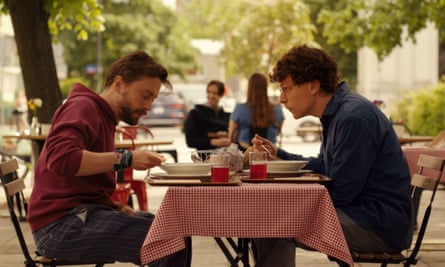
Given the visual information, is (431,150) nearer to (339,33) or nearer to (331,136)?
(331,136)

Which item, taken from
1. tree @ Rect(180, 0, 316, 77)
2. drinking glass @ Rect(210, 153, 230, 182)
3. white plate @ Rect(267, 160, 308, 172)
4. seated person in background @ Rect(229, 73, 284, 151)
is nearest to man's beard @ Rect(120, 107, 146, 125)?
drinking glass @ Rect(210, 153, 230, 182)

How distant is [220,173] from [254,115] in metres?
6.30

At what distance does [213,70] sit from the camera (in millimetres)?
100000

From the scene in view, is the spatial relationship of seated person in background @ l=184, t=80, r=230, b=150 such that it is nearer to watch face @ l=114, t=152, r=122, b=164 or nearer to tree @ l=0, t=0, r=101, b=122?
tree @ l=0, t=0, r=101, b=122

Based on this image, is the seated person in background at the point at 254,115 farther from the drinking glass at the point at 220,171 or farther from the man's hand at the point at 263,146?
the drinking glass at the point at 220,171

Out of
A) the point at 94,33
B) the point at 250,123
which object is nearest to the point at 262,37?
the point at 94,33

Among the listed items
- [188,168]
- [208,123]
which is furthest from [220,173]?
[208,123]

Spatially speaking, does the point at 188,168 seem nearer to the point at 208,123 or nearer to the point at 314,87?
the point at 314,87

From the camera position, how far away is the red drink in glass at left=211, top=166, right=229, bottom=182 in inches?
187

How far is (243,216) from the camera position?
4547 mm

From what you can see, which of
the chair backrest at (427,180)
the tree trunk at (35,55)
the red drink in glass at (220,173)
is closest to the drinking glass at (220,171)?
the red drink in glass at (220,173)

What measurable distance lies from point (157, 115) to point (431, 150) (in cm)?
2961

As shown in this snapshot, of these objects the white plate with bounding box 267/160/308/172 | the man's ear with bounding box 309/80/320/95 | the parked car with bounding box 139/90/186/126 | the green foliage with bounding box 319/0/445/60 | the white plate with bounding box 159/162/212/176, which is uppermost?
the green foliage with bounding box 319/0/445/60

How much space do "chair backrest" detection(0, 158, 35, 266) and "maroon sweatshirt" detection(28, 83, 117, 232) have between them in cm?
30
